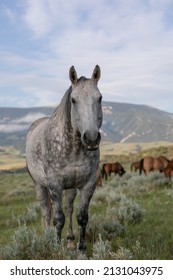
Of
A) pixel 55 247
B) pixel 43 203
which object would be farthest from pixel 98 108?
pixel 43 203

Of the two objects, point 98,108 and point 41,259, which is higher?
point 98,108

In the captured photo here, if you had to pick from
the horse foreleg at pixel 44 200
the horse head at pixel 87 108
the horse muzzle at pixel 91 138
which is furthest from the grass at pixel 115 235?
the horse head at pixel 87 108

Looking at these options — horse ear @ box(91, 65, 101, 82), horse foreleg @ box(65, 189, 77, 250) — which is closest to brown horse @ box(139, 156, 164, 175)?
horse foreleg @ box(65, 189, 77, 250)

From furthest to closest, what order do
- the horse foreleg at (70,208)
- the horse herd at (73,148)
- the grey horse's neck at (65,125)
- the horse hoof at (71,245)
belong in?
the horse foreleg at (70,208), the horse hoof at (71,245), the grey horse's neck at (65,125), the horse herd at (73,148)

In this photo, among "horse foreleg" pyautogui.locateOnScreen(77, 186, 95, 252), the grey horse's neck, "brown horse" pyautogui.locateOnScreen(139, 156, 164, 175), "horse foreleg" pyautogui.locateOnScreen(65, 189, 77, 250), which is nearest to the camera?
the grey horse's neck

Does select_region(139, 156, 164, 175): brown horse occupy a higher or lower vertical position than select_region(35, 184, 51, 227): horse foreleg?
lower

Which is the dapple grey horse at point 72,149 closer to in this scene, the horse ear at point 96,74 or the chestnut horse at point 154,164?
the horse ear at point 96,74

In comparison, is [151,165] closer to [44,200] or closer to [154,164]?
[154,164]

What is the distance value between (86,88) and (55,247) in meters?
2.27

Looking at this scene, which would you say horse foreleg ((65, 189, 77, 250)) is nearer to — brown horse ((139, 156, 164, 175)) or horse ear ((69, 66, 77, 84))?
horse ear ((69, 66, 77, 84))

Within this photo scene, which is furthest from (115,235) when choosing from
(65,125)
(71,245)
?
(65,125)

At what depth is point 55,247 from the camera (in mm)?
5449
